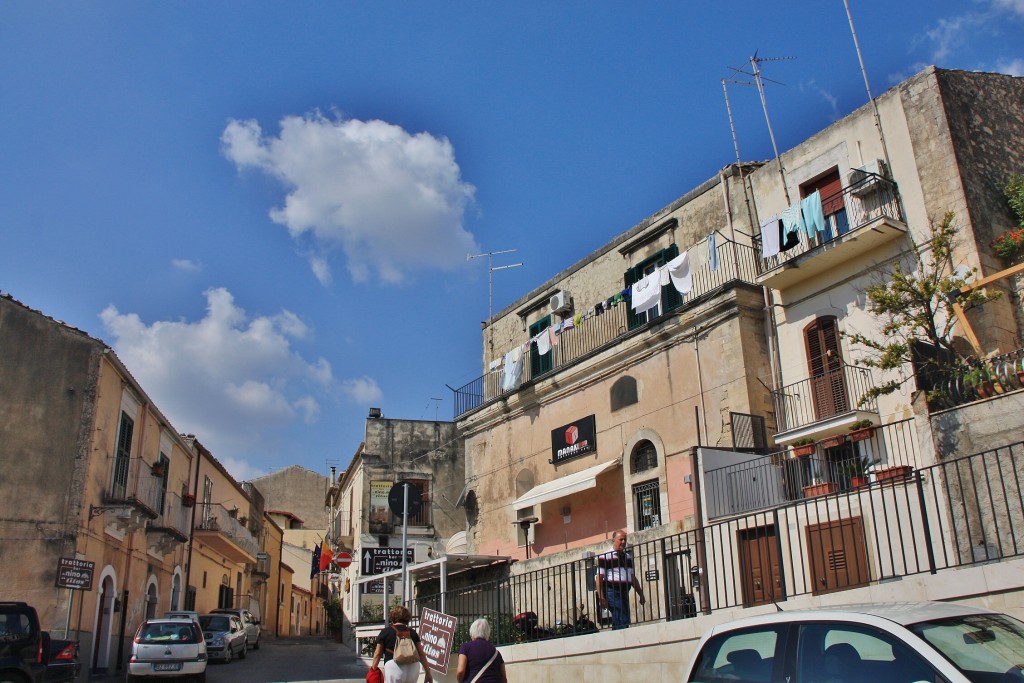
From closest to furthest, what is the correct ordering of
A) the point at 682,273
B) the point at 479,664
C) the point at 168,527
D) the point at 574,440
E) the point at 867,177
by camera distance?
1. the point at 479,664
2. the point at 867,177
3. the point at 682,273
4. the point at 574,440
5. the point at 168,527

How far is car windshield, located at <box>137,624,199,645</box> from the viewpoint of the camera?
18.0 meters

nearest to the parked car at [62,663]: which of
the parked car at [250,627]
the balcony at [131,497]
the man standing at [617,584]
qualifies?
the balcony at [131,497]

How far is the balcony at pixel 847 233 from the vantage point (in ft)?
55.5

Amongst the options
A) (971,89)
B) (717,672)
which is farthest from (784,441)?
(717,672)

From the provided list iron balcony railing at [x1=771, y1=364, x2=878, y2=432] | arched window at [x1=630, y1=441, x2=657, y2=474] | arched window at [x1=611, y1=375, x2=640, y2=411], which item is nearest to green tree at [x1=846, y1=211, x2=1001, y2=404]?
iron balcony railing at [x1=771, y1=364, x2=878, y2=432]

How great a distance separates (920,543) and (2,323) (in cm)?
2020

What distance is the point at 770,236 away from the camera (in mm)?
18766

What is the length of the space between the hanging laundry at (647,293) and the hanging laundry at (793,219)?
3531 mm

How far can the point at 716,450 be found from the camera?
1658 centimetres

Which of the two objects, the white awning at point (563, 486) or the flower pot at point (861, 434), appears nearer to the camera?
the flower pot at point (861, 434)

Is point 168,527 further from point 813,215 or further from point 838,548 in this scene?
point 813,215

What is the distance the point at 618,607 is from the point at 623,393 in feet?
32.1

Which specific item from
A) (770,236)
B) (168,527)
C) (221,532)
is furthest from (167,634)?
(221,532)

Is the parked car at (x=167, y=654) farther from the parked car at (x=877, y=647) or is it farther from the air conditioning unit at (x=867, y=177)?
the air conditioning unit at (x=867, y=177)
